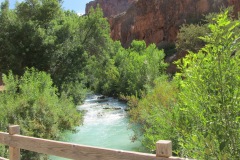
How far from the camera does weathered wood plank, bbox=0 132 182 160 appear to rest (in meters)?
3.26

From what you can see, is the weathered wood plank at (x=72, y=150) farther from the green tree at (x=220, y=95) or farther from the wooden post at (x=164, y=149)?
the green tree at (x=220, y=95)

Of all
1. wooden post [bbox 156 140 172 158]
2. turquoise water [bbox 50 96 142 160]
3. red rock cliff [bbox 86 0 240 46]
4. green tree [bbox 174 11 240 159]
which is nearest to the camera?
wooden post [bbox 156 140 172 158]

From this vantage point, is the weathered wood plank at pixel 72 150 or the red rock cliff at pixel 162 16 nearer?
the weathered wood plank at pixel 72 150

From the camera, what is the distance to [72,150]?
3.85m

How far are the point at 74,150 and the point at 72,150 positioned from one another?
36 millimetres

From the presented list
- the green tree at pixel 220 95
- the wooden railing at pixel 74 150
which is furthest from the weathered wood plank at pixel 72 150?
the green tree at pixel 220 95

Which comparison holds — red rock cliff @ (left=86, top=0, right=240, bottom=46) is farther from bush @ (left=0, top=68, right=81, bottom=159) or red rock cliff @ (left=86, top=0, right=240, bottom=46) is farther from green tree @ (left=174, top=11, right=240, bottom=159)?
green tree @ (left=174, top=11, right=240, bottom=159)

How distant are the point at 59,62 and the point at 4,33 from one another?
14.3 ft

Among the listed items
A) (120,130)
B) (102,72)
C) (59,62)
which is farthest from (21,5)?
(102,72)

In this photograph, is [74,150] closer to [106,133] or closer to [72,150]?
[72,150]

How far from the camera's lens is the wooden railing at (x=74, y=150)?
3064 millimetres

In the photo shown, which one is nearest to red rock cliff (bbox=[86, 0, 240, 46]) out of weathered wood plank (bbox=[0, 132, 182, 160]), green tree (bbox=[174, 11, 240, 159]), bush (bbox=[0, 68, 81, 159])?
bush (bbox=[0, 68, 81, 159])

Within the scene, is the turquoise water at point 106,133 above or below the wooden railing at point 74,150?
below

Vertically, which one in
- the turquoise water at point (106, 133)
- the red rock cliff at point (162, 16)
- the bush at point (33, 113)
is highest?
the red rock cliff at point (162, 16)
